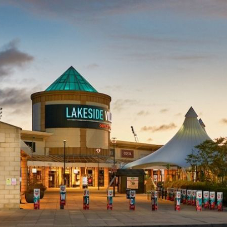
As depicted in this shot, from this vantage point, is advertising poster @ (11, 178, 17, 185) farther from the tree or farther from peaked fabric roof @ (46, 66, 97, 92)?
peaked fabric roof @ (46, 66, 97, 92)

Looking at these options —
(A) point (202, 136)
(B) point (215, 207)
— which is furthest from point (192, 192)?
(A) point (202, 136)

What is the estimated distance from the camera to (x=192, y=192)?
37.6 m

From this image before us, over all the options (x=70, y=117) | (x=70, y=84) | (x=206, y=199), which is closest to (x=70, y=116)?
(x=70, y=117)

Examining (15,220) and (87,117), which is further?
(87,117)

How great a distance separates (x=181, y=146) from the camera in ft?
223

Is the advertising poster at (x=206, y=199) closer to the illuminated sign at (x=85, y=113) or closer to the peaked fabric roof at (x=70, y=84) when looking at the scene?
the illuminated sign at (x=85, y=113)

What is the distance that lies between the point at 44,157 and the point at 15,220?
65.6 meters

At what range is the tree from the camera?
5100 centimetres

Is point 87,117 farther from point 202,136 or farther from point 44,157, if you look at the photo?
point 202,136

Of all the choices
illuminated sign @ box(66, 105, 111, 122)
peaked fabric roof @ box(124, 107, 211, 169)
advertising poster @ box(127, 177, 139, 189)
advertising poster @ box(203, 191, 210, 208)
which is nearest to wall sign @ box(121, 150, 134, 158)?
illuminated sign @ box(66, 105, 111, 122)

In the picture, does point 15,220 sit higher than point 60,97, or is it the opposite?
point 60,97

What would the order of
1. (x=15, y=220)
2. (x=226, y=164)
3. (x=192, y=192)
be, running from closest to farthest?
(x=15, y=220), (x=192, y=192), (x=226, y=164)

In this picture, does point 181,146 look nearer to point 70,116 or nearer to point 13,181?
point 70,116

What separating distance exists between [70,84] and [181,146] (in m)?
37.3
